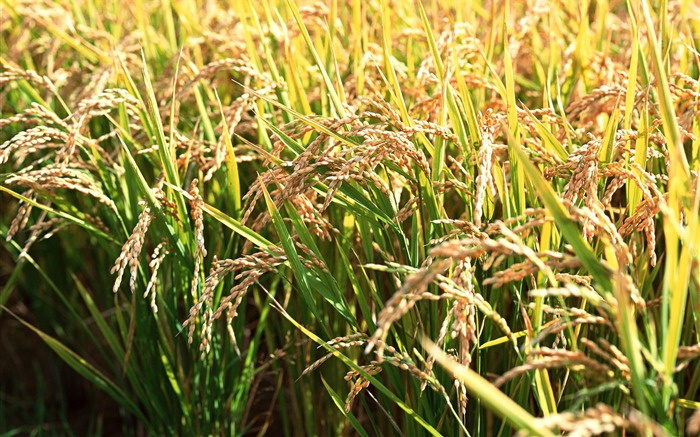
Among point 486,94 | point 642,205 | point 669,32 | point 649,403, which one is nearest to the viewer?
point 649,403

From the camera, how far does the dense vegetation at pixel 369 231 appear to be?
45.7 inches

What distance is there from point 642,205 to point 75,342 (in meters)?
2.16

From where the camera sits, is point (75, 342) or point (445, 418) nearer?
point (445, 418)

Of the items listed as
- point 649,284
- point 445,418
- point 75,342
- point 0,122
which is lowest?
point 75,342

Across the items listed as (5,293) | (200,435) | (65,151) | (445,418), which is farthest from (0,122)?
(445,418)

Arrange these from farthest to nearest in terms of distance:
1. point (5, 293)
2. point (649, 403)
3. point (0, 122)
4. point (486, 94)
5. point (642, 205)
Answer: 1. point (486, 94)
2. point (5, 293)
3. point (0, 122)
4. point (642, 205)
5. point (649, 403)

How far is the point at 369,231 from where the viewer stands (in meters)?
1.65

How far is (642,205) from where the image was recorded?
1.35 m

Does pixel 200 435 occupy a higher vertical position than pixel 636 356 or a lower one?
lower

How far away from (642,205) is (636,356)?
459 mm

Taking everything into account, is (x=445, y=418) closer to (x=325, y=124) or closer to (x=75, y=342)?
(x=325, y=124)

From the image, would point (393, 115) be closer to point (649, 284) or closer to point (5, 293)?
point (649, 284)

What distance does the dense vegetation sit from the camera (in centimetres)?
116

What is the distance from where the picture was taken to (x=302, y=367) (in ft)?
6.44
